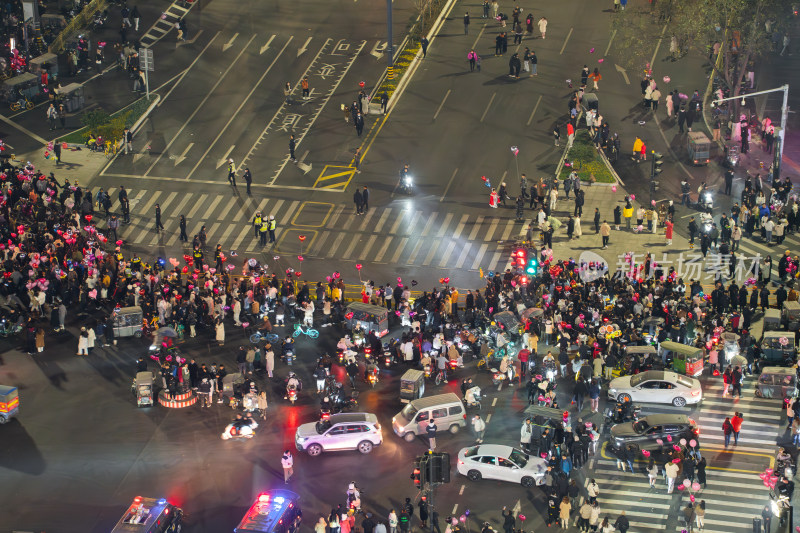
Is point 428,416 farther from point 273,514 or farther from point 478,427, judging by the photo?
point 273,514

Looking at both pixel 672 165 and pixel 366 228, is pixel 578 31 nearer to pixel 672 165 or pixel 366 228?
pixel 672 165

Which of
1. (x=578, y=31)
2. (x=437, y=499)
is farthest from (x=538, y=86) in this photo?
(x=437, y=499)

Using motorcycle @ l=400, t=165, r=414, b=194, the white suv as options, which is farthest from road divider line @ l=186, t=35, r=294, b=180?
the white suv

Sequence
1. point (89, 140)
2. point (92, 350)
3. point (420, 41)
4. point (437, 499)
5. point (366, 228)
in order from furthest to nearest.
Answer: point (420, 41) < point (89, 140) < point (366, 228) < point (92, 350) < point (437, 499)

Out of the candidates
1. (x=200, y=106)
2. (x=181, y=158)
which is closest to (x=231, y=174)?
(x=181, y=158)

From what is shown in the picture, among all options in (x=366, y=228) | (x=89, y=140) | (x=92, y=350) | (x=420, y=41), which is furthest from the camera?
(x=420, y=41)

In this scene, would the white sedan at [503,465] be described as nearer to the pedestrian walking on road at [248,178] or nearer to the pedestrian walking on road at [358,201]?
the pedestrian walking on road at [358,201]

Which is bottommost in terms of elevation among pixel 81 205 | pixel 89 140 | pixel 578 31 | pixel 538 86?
pixel 81 205
